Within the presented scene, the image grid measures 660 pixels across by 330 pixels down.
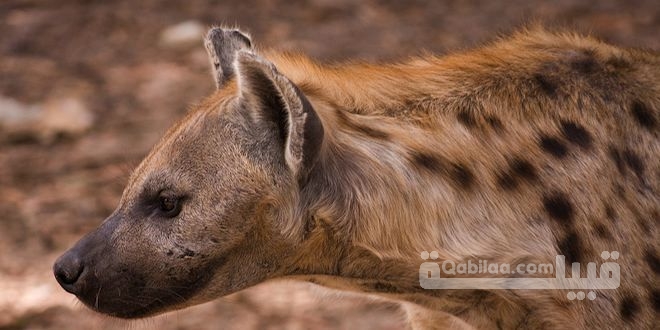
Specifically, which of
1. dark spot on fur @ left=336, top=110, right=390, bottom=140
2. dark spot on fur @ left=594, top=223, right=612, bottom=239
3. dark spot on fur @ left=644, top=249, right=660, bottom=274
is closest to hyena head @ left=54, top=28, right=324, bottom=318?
dark spot on fur @ left=336, top=110, right=390, bottom=140

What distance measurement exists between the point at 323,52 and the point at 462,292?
316 cm

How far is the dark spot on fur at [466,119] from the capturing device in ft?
8.61

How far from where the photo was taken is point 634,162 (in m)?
2.69

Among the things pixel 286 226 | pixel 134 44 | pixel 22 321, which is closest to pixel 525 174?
pixel 286 226

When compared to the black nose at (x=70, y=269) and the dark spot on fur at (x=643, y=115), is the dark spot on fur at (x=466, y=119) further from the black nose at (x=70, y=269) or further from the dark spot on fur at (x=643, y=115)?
the black nose at (x=70, y=269)

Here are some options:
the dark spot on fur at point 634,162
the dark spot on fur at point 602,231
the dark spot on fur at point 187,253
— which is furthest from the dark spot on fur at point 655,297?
the dark spot on fur at point 187,253

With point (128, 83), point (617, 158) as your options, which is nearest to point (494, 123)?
point (617, 158)

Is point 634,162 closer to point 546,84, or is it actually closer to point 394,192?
point 546,84

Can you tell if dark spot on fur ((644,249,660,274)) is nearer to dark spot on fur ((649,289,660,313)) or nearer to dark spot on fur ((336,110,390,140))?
dark spot on fur ((649,289,660,313))

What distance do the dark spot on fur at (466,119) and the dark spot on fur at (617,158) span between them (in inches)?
12.1

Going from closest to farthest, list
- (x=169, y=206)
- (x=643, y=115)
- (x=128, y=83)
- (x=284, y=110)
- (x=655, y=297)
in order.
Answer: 1. (x=284, y=110)
2. (x=169, y=206)
3. (x=655, y=297)
4. (x=643, y=115)
5. (x=128, y=83)

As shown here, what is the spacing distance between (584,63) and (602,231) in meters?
0.41

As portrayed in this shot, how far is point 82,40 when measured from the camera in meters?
5.98

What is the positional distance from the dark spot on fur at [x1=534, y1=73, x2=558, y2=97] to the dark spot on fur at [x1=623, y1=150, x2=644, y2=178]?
8.1 inches
